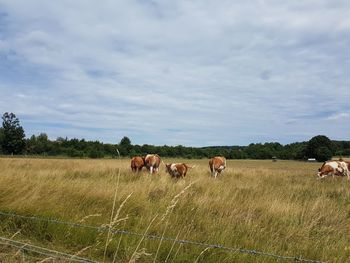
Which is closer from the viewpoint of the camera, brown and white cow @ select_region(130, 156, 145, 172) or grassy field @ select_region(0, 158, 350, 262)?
grassy field @ select_region(0, 158, 350, 262)

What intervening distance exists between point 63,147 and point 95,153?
21125mm

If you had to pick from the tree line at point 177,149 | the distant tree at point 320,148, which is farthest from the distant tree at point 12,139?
the distant tree at point 320,148

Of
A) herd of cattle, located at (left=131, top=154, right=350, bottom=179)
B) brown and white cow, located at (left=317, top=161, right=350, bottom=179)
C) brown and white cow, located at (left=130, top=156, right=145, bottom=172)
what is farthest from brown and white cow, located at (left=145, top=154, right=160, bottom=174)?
brown and white cow, located at (left=317, top=161, right=350, bottom=179)

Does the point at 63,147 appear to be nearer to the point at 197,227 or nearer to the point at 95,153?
the point at 95,153

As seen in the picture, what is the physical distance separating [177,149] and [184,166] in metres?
80.1

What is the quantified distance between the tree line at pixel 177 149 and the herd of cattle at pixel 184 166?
63.1m

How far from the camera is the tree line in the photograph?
300 ft

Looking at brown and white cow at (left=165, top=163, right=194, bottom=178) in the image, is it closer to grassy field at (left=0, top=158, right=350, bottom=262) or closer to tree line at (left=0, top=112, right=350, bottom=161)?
grassy field at (left=0, top=158, right=350, bottom=262)

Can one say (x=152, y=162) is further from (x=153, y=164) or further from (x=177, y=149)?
(x=177, y=149)

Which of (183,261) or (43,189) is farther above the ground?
(43,189)

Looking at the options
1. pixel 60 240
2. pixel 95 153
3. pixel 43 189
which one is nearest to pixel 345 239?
pixel 60 240

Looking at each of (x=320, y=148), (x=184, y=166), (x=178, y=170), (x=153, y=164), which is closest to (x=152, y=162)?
(x=153, y=164)

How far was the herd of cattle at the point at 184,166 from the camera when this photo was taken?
67.8 feet

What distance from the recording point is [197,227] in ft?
23.3
